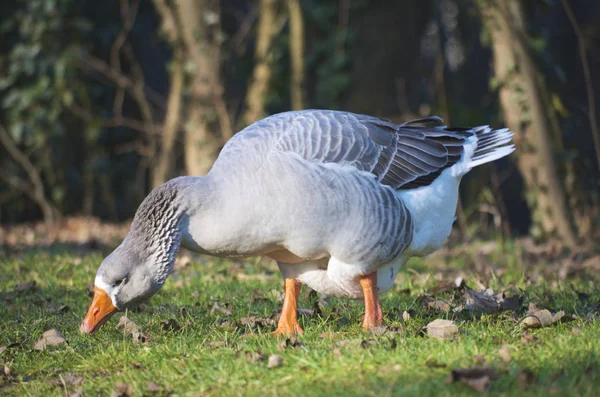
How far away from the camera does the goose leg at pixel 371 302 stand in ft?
16.7

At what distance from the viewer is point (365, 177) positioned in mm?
5148

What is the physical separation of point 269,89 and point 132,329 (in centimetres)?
710

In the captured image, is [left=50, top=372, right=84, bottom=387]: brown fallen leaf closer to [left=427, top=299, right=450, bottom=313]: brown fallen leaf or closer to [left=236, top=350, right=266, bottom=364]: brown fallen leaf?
[left=236, top=350, right=266, bottom=364]: brown fallen leaf

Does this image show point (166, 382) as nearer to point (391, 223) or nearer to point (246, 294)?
point (391, 223)

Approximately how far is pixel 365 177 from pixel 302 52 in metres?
6.71

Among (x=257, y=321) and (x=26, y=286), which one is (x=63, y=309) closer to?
(x=26, y=286)

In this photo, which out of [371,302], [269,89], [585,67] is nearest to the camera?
[371,302]

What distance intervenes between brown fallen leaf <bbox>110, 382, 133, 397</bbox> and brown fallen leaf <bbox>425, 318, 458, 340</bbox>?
1671 mm

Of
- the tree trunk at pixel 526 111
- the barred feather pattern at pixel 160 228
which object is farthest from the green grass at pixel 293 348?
the tree trunk at pixel 526 111

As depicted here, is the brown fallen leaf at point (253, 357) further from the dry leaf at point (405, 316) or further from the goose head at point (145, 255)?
the dry leaf at point (405, 316)

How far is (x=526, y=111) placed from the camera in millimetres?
10180

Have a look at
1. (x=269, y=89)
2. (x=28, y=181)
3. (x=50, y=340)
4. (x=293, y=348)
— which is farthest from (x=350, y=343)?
(x=28, y=181)

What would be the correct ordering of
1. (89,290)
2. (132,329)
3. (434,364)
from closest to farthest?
(434,364) → (132,329) → (89,290)

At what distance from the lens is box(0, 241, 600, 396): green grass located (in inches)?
149
